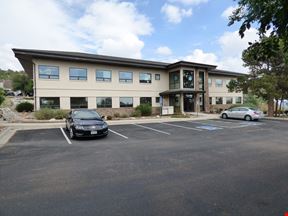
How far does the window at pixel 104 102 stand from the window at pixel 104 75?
7.17 ft

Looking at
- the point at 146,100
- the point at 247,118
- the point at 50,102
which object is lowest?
the point at 247,118

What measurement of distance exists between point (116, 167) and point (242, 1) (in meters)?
5.00

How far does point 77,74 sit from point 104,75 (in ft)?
9.84

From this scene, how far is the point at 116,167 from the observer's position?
5.21 metres

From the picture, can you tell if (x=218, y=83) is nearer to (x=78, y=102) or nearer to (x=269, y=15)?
(x=78, y=102)

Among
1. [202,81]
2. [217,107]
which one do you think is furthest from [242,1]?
[217,107]

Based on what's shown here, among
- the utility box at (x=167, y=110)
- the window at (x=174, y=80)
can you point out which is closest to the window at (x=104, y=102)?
the utility box at (x=167, y=110)

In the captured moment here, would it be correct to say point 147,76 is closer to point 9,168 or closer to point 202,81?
point 202,81

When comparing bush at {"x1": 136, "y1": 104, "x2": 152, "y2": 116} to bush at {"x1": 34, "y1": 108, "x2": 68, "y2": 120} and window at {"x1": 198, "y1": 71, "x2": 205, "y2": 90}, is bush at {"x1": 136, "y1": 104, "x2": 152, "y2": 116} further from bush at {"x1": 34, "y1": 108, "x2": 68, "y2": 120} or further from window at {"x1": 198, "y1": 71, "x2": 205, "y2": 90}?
window at {"x1": 198, "y1": 71, "x2": 205, "y2": 90}

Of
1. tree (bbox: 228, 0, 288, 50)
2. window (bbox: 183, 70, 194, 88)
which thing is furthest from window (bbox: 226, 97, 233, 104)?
tree (bbox: 228, 0, 288, 50)

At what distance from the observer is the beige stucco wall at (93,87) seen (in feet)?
60.3

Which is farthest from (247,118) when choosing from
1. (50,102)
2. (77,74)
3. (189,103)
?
(50,102)

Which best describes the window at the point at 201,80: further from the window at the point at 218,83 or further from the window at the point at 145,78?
the window at the point at 145,78

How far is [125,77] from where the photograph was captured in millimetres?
22312
